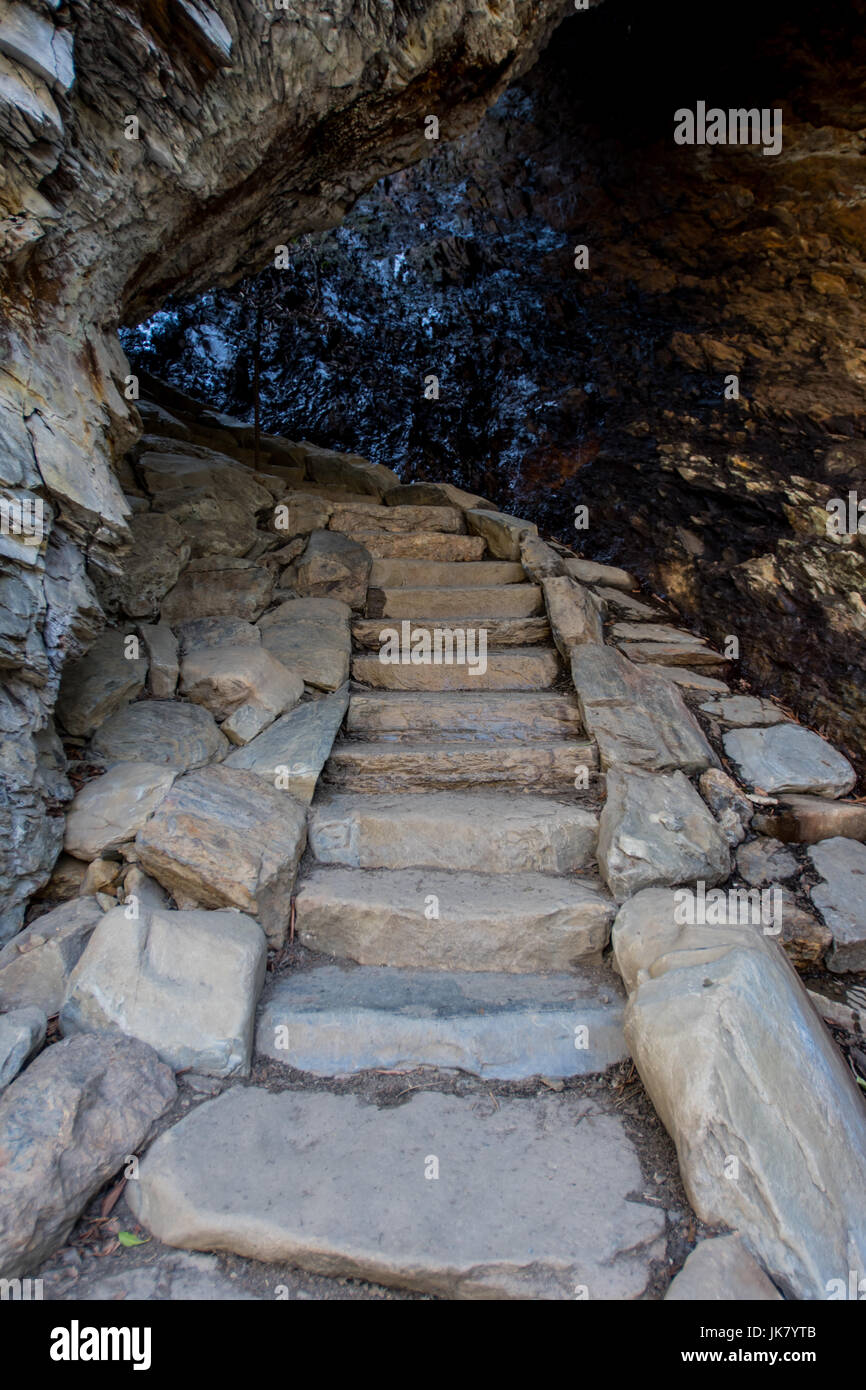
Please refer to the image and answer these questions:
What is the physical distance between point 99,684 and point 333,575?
6.59ft

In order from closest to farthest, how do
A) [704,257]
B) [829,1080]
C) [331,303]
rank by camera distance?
[829,1080] < [704,257] < [331,303]

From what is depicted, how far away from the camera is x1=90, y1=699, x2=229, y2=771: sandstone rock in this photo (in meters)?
3.22

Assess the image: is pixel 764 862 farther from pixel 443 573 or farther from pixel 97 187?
pixel 97 187

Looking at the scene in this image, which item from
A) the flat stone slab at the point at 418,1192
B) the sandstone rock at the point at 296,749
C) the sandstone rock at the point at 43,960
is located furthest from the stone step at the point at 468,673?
the flat stone slab at the point at 418,1192

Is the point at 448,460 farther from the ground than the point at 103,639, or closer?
farther from the ground

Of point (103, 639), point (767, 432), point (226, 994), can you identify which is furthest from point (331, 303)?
point (226, 994)

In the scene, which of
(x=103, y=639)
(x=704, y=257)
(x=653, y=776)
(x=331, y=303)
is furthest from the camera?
(x=331, y=303)

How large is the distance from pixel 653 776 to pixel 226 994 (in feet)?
6.80

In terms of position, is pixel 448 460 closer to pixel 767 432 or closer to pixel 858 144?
pixel 767 432

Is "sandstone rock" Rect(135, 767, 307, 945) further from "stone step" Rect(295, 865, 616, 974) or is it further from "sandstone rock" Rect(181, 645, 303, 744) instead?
"sandstone rock" Rect(181, 645, 303, 744)

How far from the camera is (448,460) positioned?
7418mm

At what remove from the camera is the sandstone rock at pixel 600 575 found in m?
5.45

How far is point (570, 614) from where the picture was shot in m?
4.54

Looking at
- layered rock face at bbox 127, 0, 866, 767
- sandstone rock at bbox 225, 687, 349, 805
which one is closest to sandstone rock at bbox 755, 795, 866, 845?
layered rock face at bbox 127, 0, 866, 767
